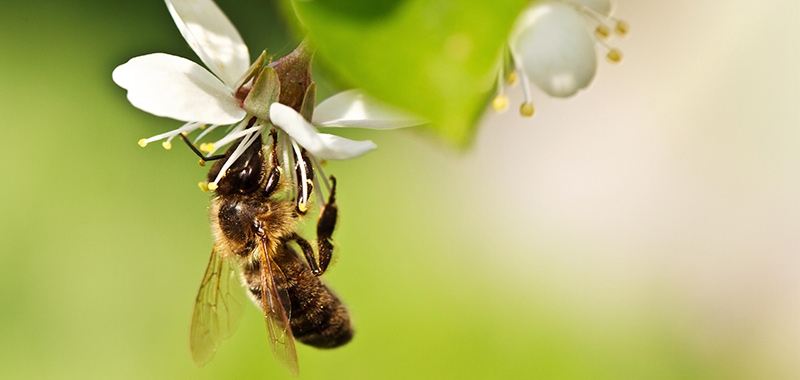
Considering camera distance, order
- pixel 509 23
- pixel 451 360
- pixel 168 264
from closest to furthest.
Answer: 1. pixel 509 23
2. pixel 451 360
3. pixel 168 264

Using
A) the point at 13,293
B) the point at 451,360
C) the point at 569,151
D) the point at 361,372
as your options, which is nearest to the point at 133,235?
the point at 13,293

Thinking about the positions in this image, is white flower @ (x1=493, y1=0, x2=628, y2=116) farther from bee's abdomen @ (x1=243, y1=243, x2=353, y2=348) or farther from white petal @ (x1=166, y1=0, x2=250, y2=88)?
bee's abdomen @ (x1=243, y1=243, x2=353, y2=348)

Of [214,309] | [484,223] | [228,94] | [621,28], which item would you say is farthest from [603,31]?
[484,223]

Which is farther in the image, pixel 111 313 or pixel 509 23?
pixel 111 313

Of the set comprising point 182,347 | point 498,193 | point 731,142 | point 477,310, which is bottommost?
point 182,347

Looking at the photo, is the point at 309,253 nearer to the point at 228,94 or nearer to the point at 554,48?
the point at 228,94

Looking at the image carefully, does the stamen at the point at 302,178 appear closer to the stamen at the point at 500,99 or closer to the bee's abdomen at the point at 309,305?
the bee's abdomen at the point at 309,305

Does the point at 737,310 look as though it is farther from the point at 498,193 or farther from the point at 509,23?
the point at 509,23

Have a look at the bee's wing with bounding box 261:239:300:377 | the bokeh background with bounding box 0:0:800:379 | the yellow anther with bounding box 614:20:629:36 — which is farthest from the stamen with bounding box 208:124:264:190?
Result: the bokeh background with bounding box 0:0:800:379
